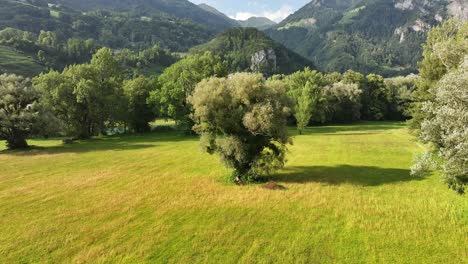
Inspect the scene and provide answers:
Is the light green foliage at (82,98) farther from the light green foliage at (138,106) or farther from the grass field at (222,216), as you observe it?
the grass field at (222,216)

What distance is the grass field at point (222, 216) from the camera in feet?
67.2

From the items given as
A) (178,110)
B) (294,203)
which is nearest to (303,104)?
(178,110)

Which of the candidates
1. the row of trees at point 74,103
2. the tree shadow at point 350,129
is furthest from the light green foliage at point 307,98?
the row of trees at point 74,103

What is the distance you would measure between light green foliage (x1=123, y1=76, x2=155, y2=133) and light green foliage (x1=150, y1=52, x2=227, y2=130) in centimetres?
445

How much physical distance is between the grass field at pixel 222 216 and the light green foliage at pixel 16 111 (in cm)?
1502

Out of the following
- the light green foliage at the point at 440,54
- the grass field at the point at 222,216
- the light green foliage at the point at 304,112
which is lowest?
the grass field at the point at 222,216

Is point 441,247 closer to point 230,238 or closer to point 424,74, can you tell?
point 230,238

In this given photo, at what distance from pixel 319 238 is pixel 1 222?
23261 millimetres

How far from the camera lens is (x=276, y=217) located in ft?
86.1

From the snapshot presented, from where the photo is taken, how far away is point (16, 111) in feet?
192

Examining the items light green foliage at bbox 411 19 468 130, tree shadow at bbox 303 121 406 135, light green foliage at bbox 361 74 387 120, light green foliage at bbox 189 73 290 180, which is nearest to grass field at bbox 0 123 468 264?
light green foliage at bbox 189 73 290 180

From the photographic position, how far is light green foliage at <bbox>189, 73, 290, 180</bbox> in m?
34.2

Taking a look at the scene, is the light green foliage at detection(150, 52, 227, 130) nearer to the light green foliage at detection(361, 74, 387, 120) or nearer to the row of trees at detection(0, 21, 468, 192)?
the row of trees at detection(0, 21, 468, 192)

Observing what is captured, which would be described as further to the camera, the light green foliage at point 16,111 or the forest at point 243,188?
the light green foliage at point 16,111
